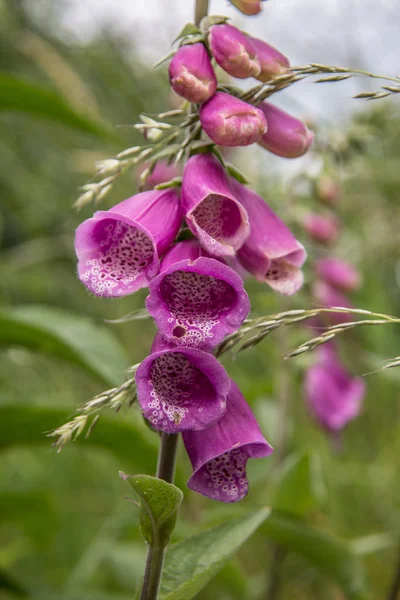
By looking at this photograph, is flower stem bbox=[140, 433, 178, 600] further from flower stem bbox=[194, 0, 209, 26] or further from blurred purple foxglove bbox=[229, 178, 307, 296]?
flower stem bbox=[194, 0, 209, 26]

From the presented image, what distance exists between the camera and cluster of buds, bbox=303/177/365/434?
5.76 ft

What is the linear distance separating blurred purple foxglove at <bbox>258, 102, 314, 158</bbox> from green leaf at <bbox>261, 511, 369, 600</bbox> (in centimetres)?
64

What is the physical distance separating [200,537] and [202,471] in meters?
0.11

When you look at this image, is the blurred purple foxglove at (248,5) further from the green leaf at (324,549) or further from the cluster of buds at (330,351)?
the cluster of buds at (330,351)

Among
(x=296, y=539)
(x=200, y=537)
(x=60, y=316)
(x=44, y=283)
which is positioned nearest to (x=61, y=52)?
(x=44, y=283)

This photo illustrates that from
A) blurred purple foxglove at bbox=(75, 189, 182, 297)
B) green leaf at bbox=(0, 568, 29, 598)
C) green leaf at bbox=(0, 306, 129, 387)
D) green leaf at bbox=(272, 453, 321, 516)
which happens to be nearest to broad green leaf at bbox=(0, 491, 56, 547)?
green leaf at bbox=(0, 568, 29, 598)

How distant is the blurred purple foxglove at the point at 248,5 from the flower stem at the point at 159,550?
17.6 inches

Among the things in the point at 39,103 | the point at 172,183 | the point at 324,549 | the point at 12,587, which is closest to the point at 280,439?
the point at 324,549

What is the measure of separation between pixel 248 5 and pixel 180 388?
0.41 m

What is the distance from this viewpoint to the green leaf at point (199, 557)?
649 millimetres

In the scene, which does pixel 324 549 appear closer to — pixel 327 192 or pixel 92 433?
pixel 92 433

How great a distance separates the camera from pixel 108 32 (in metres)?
3.45

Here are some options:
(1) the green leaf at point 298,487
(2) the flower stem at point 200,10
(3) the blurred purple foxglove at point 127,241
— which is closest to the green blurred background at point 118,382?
(1) the green leaf at point 298,487

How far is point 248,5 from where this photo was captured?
0.72m
